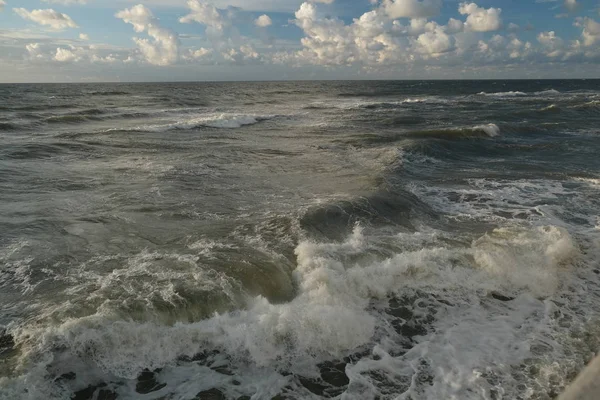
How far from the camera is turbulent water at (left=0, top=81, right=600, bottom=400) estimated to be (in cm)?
545

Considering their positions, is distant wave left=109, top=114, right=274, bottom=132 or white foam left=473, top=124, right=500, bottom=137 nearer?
white foam left=473, top=124, right=500, bottom=137

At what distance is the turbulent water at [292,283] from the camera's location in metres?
5.45

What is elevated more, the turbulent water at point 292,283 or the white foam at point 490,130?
the white foam at point 490,130

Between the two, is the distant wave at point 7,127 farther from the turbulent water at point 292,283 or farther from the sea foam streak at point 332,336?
the sea foam streak at point 332,336

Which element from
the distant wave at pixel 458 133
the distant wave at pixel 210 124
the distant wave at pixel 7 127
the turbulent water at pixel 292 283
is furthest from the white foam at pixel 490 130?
the distant wave at pixel 7 127

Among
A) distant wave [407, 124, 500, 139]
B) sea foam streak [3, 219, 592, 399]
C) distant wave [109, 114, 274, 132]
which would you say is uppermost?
distant wave [109, 114, 274, 132]

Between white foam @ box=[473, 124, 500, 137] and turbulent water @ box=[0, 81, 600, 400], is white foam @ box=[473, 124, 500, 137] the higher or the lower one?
the higher one

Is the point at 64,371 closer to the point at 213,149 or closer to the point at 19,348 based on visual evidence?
the point at 19,348

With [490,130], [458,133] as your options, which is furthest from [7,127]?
[490,130]

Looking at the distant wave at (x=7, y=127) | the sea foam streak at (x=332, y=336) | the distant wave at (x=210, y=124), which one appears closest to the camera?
the sea foam streak at (x=332, y=336)

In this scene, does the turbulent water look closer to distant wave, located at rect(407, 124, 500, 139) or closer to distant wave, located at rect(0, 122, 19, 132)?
distant wave, located at rect(407, 124, 500, 139)

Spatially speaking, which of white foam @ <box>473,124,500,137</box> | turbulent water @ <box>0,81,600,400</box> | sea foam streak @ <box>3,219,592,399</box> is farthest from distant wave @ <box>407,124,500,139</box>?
sea foam streak @ <box>3,219,592,399</box>

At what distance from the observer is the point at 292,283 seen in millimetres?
7602

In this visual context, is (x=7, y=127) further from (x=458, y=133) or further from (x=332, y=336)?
(x=458, y=133)
